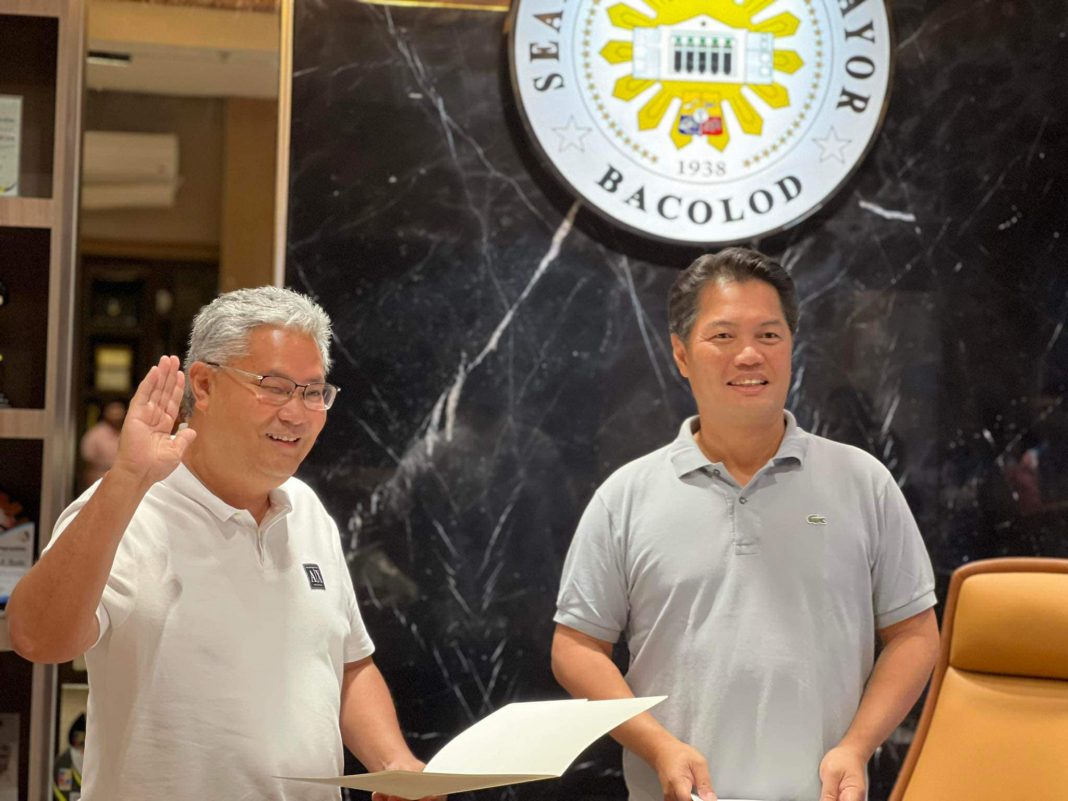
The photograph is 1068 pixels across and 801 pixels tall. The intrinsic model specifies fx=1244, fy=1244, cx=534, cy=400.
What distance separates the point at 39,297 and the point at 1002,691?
86.9 inches

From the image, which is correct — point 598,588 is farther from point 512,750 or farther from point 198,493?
point 198,493

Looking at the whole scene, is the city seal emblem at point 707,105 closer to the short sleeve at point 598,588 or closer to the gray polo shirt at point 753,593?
the gray polo shirt at point 753,593

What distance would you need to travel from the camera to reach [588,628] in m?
2.33

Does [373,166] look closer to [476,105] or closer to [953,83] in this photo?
[476,105]

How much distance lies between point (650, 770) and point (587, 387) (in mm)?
924

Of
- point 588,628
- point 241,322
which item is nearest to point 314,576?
point 241,322

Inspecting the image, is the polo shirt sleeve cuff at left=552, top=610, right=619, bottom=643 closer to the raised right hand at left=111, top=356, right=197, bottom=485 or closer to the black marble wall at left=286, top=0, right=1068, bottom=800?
the black marble wall at left=286, top=0, right=1068, bottom=800

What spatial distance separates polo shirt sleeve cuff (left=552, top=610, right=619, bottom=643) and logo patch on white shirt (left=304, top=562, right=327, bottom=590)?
19.9 inches

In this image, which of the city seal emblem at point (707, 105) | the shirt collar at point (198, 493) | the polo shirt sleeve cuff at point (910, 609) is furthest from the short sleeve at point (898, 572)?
the shirt collar at point (198, 493)

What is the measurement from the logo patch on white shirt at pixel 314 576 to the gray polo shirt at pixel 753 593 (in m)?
0.51

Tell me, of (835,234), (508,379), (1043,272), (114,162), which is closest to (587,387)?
(508,379)

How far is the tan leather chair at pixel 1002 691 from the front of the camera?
6.98 feet

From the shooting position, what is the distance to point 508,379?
285cm

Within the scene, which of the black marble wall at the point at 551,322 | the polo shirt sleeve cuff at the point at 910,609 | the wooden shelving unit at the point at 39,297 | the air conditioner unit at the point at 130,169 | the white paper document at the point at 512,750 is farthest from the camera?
the air conditioner unit at the point at 130,169
